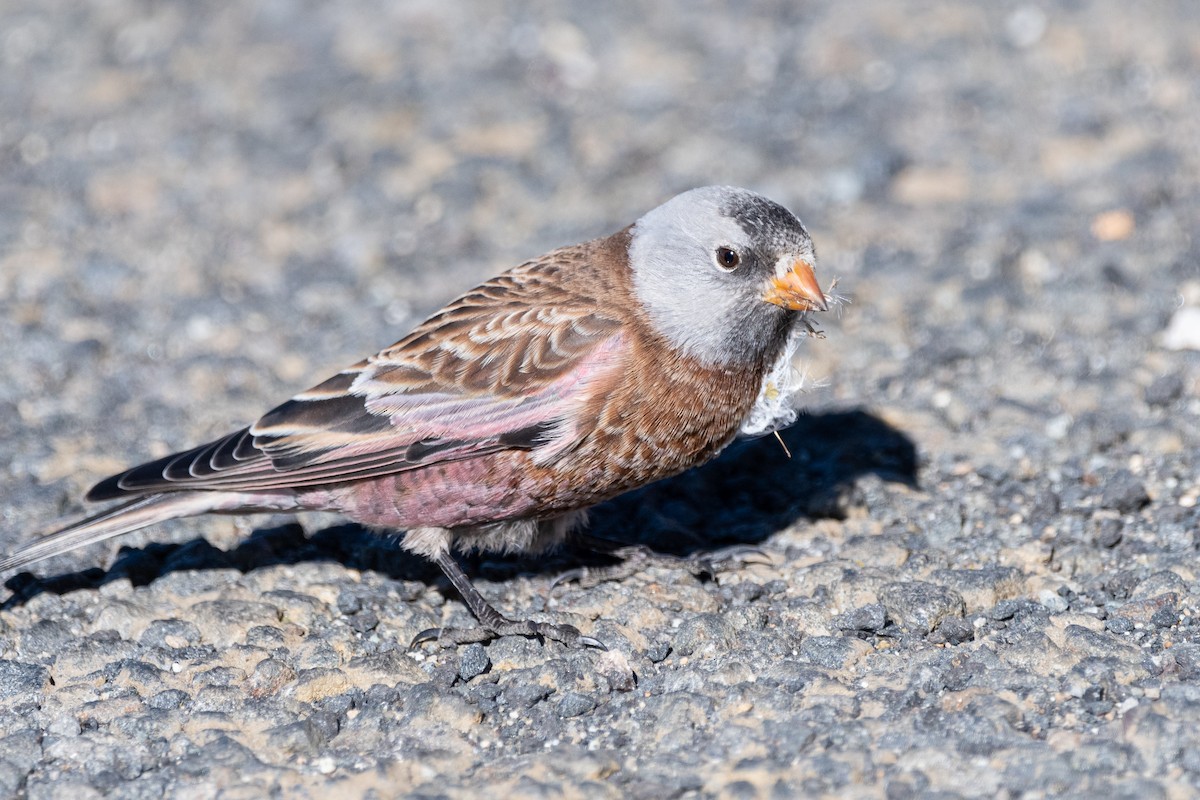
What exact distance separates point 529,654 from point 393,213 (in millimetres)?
3108

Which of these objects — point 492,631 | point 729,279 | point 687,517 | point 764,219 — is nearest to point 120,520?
point 492,631

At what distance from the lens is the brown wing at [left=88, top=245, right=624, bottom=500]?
427 cm

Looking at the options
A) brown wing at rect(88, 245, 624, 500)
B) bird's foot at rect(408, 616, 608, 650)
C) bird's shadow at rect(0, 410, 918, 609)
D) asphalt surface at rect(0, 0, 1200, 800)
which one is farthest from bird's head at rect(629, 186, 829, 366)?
bird's foot at rect(408, 616, 608, 650)

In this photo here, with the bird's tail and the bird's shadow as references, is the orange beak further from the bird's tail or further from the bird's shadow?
the bird's tail

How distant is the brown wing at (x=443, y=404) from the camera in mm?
4266

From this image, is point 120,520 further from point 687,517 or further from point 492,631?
point 687,517

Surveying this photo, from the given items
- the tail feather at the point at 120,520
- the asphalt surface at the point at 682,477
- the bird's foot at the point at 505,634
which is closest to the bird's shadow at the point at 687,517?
the asphalt surface at the point at 682,477

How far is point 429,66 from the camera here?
754cm

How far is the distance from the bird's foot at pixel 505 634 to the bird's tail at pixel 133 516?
2.28 ft

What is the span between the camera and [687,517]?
500cm

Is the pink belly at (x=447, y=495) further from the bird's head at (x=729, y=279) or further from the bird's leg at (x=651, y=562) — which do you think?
the bird's head at (x=729, y=279)

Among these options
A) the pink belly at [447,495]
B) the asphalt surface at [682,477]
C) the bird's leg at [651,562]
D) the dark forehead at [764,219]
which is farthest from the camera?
the bird's leg at [651,562]

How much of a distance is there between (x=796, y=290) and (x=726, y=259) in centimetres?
25

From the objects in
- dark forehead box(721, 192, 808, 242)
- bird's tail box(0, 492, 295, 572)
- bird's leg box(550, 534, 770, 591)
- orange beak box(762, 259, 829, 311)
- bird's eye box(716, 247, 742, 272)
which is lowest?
bird's leg box(550, 534, 770, 591)
